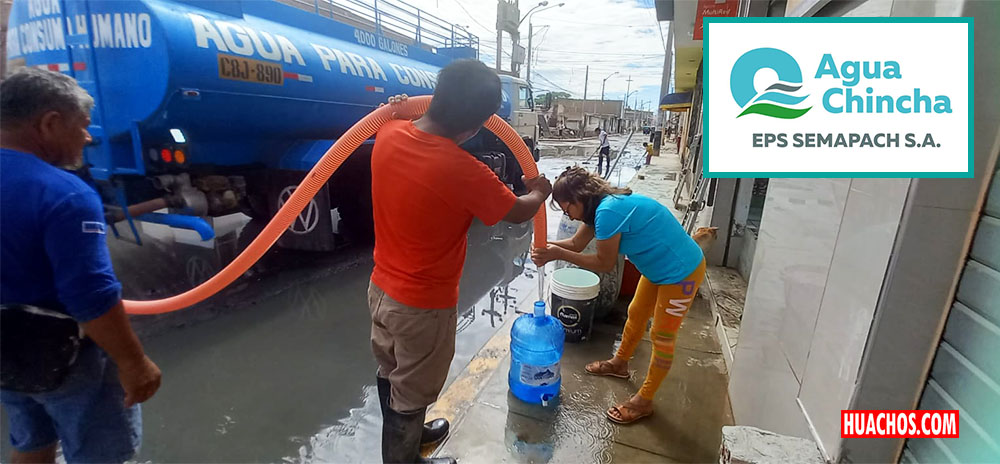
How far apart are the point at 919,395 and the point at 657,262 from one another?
116 centimetres

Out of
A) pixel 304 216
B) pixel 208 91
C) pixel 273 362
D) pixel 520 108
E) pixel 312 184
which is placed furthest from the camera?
pixel 520 108

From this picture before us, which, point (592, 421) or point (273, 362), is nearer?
point (592, 421)

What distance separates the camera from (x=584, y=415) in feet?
8.63

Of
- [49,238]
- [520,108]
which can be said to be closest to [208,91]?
[49,238]

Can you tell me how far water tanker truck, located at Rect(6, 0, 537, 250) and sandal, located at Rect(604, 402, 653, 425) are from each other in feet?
11.4

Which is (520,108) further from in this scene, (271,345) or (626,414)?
(626,414)

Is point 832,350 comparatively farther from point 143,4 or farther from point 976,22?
point 143,4

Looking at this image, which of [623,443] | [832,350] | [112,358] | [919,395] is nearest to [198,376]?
[112,358]

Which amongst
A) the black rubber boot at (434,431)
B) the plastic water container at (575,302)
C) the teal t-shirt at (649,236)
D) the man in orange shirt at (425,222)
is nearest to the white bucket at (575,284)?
the plastic water container at (575,302)

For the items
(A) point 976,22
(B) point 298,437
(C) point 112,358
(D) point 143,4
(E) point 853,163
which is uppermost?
(D) point 143,4

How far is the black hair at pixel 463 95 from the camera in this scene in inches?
63.7

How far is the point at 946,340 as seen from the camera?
138 centimetres

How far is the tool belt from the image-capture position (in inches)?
53.0

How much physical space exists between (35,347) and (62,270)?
0.98 ft
